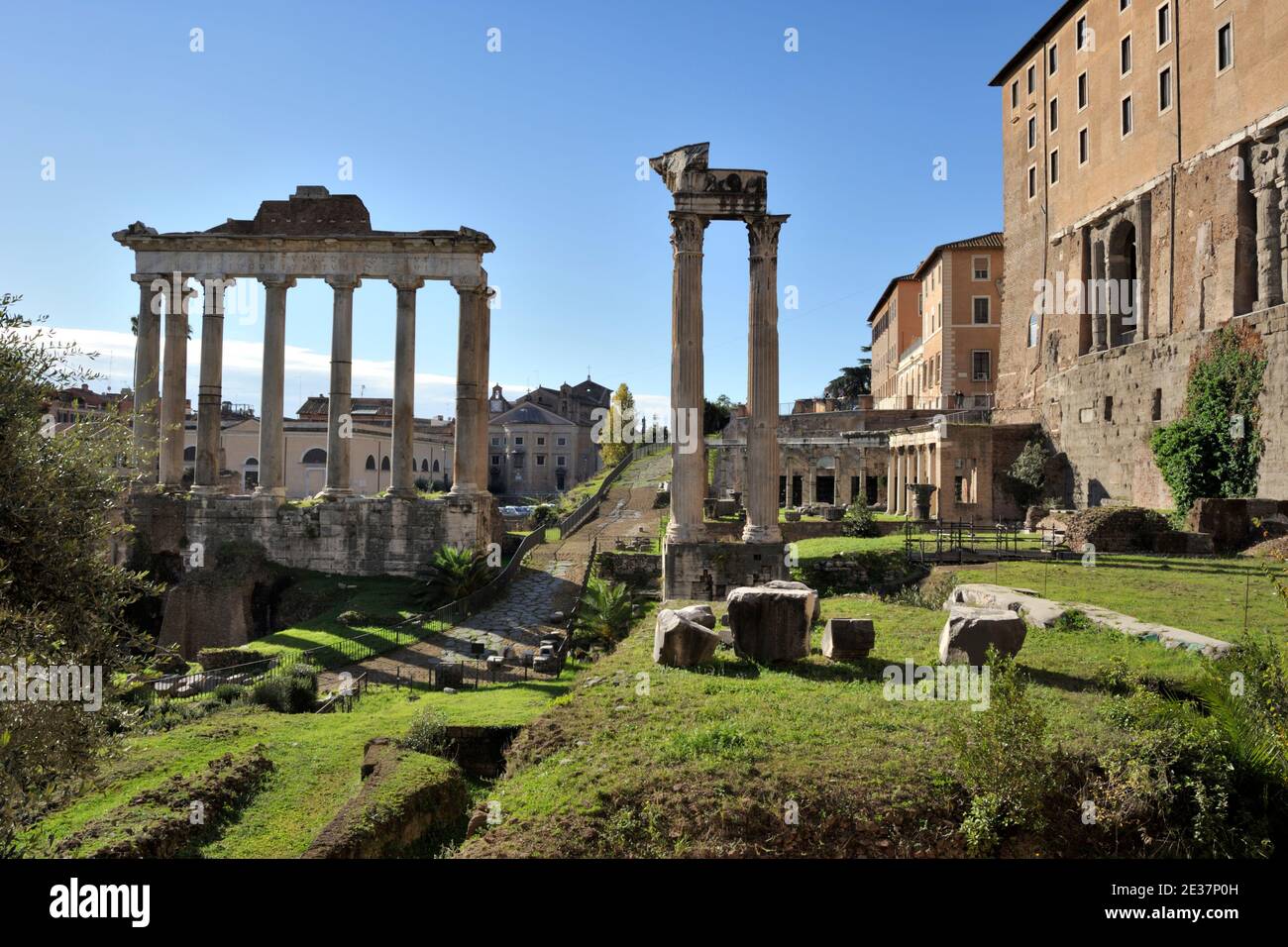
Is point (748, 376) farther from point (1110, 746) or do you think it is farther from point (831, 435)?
point (831, 435)

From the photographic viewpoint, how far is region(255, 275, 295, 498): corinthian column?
26141 millimetres

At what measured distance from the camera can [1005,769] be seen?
280 inches

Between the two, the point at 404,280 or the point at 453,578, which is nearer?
the point at 453,578

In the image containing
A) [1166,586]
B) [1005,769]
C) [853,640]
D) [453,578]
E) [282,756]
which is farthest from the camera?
[453,578]

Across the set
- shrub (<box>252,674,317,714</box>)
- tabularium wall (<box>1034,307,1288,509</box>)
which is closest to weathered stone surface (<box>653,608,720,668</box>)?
shrub (<box>252,674,317,714</box>)

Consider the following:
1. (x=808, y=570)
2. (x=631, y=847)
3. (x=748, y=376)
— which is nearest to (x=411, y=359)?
(x=748, y=376)

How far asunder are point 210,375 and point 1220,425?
29.6m

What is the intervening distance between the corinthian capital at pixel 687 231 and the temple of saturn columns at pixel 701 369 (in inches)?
0.8

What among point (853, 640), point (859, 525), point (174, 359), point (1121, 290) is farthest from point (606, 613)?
point (1121, 290)

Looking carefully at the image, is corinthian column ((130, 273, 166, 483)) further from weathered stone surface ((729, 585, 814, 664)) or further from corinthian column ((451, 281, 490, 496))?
weathered stone surface ((729, 585, 814, 664))

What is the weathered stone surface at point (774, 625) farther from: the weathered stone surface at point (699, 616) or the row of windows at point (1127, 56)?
the row of windows at point (1127, 56)

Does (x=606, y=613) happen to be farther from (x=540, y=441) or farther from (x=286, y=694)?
(x=540, y=441)

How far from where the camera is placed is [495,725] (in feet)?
35.9

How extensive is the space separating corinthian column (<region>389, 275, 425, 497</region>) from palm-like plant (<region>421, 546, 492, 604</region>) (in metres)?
3.40
